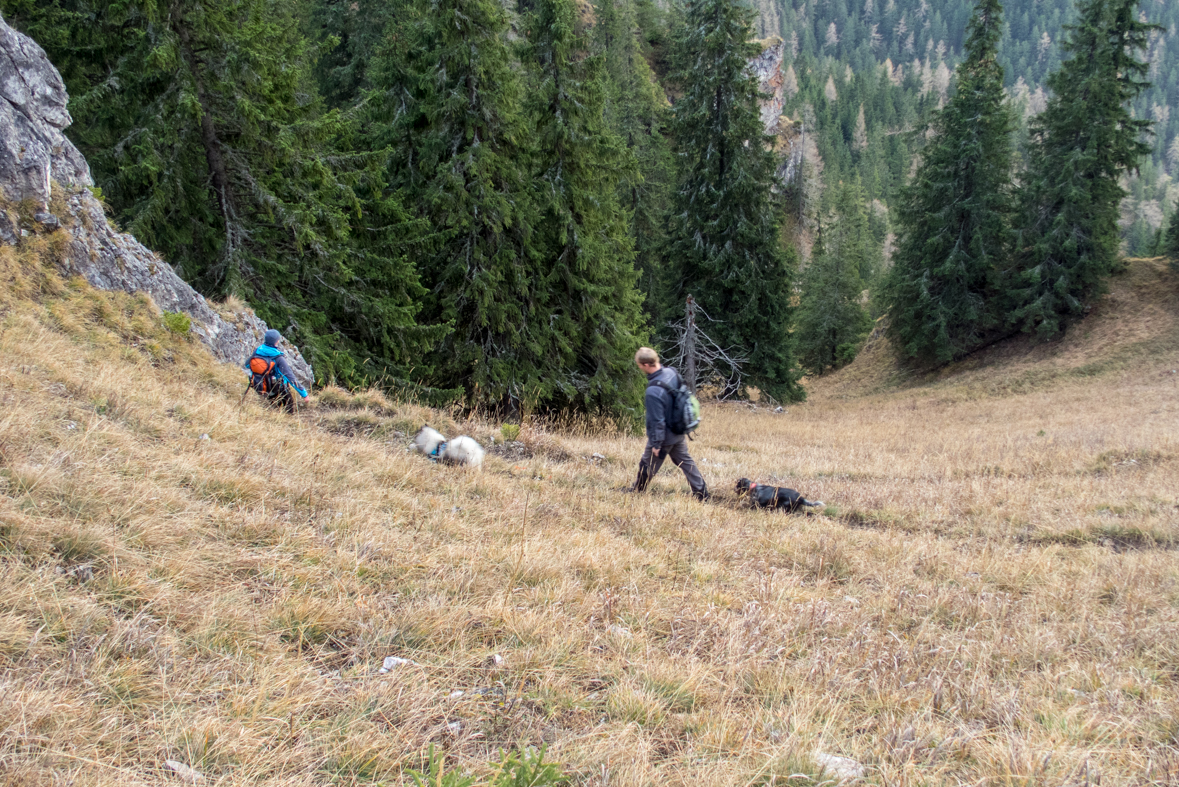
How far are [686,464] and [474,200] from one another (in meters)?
8.79

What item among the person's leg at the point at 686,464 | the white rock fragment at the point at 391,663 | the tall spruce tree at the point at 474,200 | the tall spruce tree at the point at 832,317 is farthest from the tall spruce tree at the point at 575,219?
the tall spruce tree at the point at 832,317

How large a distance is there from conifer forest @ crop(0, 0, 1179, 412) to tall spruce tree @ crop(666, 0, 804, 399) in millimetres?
113

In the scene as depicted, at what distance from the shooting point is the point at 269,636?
115 inches

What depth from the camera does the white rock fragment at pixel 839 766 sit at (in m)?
2.46

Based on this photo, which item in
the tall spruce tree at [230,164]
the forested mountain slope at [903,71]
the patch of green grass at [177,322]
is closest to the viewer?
the patch of green grass at [177,322]

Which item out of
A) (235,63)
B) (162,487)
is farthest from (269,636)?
(235,63)

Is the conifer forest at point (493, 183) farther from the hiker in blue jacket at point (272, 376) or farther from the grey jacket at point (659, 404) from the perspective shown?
the grey jacket at point (659, 404)

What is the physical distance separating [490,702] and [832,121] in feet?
384

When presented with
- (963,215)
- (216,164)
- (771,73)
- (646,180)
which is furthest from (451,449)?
(771,73)

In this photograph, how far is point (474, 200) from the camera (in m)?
13.3

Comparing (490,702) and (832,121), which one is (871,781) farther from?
(832,121)

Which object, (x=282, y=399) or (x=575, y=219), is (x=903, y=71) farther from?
(x=282, y=399)

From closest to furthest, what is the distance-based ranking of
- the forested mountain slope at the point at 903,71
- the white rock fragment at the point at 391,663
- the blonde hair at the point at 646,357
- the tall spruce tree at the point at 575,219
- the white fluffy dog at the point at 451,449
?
the white rock fragment at the point at 391,663 → the blonde hair at the point at 646,357 → the white fluffy dog at the point at 451,449 → the tall spruce tree at the point at 575,219 → the forested mountain slope at the point at 903,71

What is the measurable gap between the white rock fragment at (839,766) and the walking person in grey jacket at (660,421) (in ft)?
14.3
